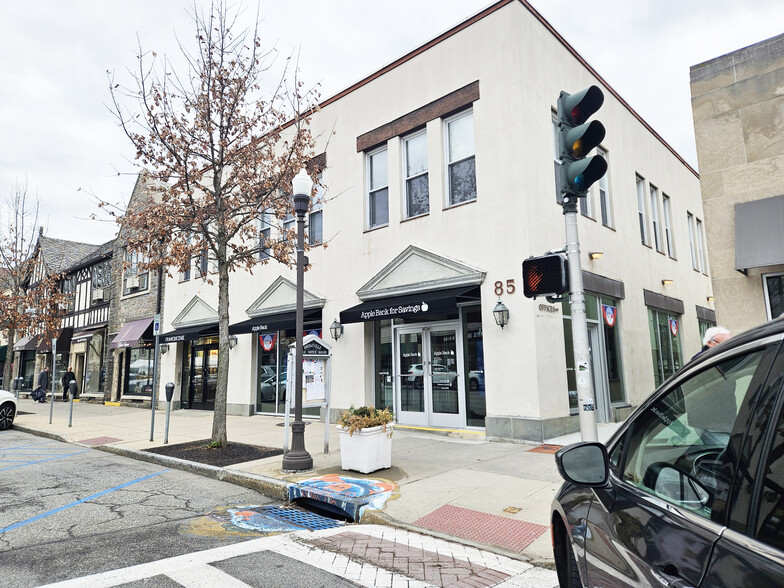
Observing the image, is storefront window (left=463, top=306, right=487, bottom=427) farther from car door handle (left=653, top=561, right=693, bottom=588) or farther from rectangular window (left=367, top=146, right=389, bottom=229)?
car door handle (left=653, top=561, right=693, bottom=588)

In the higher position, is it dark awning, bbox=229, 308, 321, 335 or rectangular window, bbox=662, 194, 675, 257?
rectangular window, bbox=662, 194, 675, 257

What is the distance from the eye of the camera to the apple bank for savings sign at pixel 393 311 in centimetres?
1055

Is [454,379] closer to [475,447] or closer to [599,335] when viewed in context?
[475,447]

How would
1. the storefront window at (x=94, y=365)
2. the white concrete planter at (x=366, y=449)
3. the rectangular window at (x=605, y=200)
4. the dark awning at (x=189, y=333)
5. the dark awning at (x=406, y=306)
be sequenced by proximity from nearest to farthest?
the white concrete planter at (x=366, y=449) → the dark awning at (x=406, y=306) → the rectangular window at (x=605, y=200) → the dark awning at (x=189, y=333) → the storefront window at (x=94, y=365)

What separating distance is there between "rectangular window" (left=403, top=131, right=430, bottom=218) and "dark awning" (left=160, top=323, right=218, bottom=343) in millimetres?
8369

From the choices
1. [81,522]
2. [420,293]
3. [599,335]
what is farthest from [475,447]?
[81,522]

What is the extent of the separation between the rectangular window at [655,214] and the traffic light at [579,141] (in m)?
12.3

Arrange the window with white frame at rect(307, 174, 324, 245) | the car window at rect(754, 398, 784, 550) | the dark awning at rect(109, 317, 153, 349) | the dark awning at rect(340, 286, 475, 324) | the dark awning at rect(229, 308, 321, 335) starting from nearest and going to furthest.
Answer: the car window at rect(754, 398, 784, 550)
the dark awning at rect(340, 286, 475, 324)
the dark awning at rect(229, 308, 321, 335)
the window with white frame at rect(307, 174, 324, 245)
the dark awning at rect(109, 317, 153, 349)

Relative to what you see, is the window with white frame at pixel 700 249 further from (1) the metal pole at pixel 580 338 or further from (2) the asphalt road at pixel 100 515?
(2) the asphalt road at pixel 100 515

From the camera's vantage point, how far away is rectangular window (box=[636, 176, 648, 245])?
593 inches

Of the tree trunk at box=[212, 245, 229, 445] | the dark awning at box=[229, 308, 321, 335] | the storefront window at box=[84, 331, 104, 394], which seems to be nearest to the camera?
the tree trunk at box=[212, 245, 229, 445]

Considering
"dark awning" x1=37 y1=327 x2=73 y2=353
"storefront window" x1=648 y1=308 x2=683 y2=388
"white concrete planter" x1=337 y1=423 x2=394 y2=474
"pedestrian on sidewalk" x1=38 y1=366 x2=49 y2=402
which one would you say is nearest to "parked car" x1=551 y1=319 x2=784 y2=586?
"white concrete planter" x1=337 y1=423 x2=394 y2=474

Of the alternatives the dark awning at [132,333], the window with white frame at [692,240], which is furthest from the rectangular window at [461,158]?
the dark awning at [132,333]

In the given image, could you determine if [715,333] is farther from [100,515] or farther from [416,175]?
[416,175]
